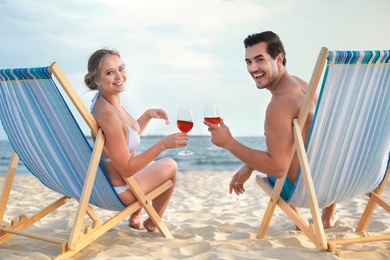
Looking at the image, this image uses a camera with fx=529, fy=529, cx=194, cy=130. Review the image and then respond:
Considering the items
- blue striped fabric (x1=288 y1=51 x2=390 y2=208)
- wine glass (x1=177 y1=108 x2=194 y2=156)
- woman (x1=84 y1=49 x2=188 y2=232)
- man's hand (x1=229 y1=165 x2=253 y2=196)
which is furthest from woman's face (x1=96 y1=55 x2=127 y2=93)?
blue striped fabric (x1=288 y1=51 x2=390 y2=208)

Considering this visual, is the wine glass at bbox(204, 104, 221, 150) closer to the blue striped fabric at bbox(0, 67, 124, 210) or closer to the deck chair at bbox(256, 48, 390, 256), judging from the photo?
the deck chair at bbox(256, 48, 390, 256)

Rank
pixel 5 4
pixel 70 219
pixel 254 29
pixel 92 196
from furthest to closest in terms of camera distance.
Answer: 1. pixel 254 29
2. pixel 5 4
3. pixel 70 219
4. pixel 92 196

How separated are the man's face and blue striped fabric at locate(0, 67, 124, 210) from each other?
1.18 meters

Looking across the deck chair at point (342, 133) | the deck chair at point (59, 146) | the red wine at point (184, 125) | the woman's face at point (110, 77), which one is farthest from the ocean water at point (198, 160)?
the deck chair at point (342, 133)

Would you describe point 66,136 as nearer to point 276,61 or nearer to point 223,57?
point 276,61

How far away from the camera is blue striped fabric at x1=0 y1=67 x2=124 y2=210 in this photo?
9.94ft

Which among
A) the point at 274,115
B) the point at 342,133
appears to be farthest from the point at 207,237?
the point at 342,133

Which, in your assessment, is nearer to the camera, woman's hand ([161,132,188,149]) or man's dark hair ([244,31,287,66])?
woman's hand ([161,132,188,149])

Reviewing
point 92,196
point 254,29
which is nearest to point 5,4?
point 254,29

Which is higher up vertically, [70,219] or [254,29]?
[254,29]

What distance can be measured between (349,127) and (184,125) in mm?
963

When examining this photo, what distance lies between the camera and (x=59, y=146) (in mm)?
3178

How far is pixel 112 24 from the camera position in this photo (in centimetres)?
2438

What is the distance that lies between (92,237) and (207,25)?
2375cm
